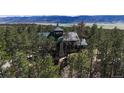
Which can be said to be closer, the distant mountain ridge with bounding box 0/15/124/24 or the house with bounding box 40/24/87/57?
the distant mountain ridge with bounding box 0/15/124/24

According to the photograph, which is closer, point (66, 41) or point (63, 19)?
point (63, 19)

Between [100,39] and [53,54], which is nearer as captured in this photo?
[53,54]

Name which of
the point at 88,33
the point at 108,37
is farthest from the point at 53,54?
the point at 108,37

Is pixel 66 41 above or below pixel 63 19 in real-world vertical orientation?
below

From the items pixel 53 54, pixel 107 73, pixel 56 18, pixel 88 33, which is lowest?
pixel 107 73

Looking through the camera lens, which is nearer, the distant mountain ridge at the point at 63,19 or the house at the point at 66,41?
the distant mountain ridge at the point at 63,19

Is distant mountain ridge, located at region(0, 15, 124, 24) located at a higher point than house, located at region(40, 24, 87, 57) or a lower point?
higher

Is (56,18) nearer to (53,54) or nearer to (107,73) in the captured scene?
(53,54)

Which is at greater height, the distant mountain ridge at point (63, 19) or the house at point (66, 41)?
the distant mountain ridge at point (63, 19)
